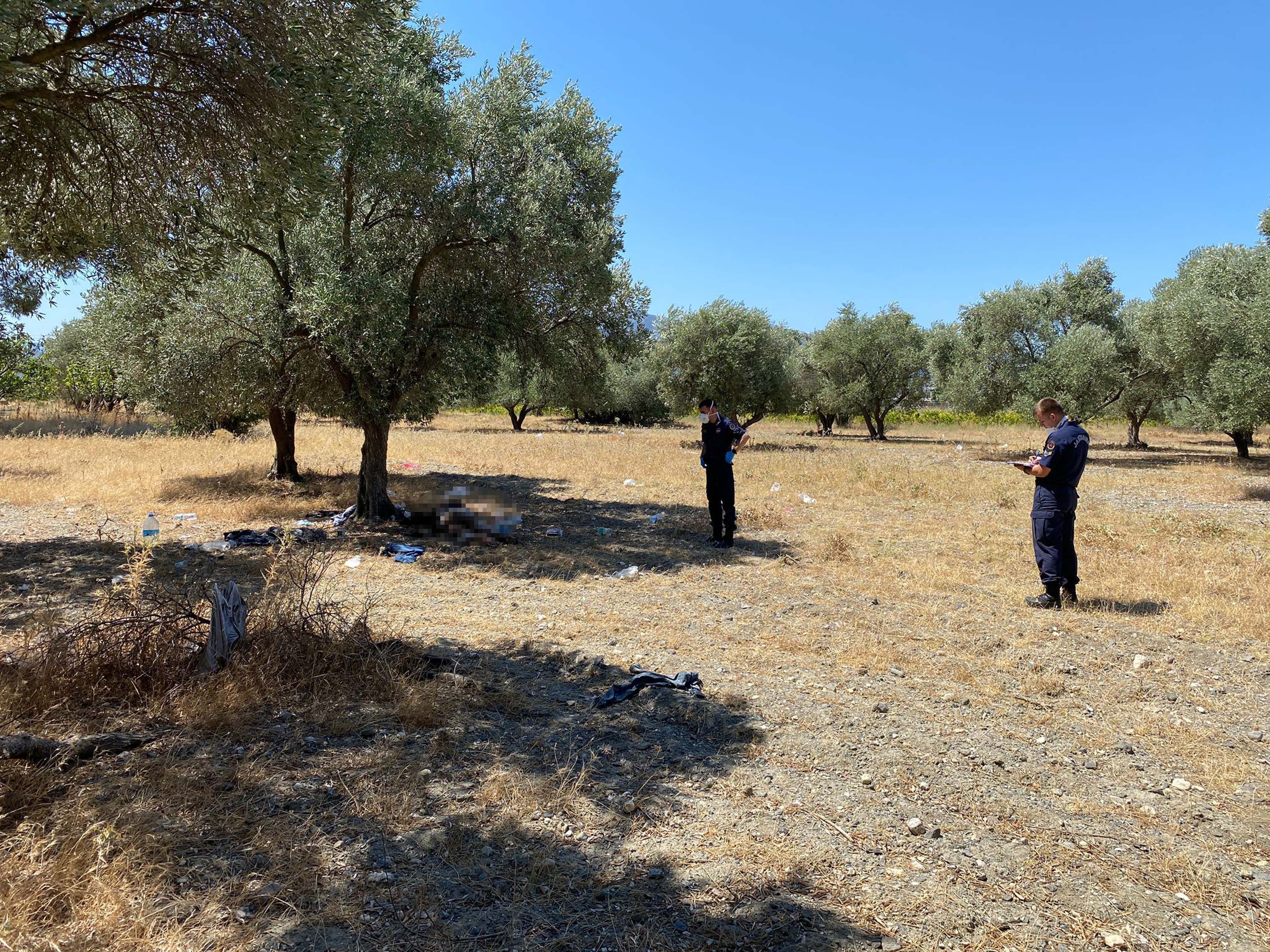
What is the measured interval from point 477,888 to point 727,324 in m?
33.7

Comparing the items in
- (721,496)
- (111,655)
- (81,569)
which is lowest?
(81,569)

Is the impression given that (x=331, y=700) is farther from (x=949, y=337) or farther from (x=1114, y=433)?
(x=1114, y=433)

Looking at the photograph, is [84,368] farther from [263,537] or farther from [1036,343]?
[1036,343]

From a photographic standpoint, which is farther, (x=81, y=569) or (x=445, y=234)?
(x=445, y=234)

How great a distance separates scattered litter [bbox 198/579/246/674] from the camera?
15.9 feet

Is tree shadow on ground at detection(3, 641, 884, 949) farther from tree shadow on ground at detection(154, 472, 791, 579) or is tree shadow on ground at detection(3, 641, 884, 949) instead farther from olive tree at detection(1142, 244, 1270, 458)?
olive tree at detection(1142, 244, 1270, 458)

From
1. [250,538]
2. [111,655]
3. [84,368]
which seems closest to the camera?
[111,655]

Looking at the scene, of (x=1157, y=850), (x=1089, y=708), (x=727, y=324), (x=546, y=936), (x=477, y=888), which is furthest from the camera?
(x=727, y=324)

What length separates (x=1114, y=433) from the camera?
4459cm

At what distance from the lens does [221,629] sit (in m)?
4.89

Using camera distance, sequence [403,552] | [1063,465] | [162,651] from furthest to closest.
A: [403,552], [1063,465], [162,651]

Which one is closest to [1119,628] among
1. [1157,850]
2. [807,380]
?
[1157,850]

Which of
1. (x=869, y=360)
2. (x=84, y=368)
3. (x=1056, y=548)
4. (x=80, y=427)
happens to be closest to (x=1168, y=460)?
(x=869, y=360)

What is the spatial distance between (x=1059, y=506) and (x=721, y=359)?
2710cm
